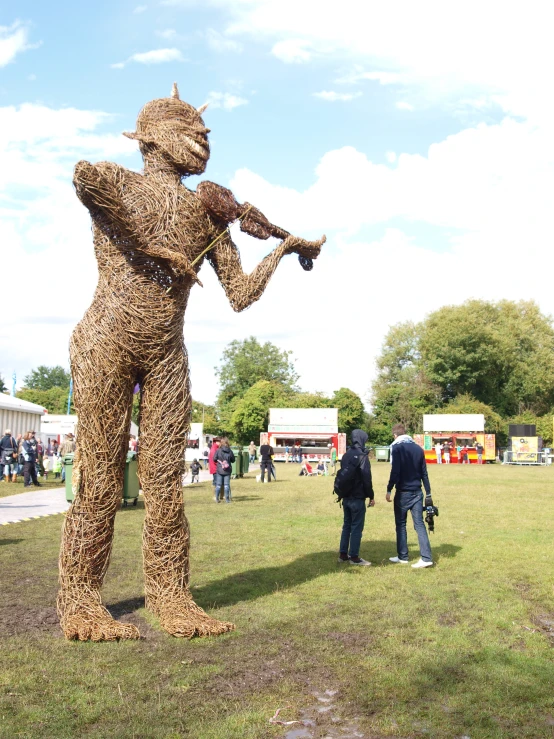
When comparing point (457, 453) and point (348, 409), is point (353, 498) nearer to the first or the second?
point (457, 453)

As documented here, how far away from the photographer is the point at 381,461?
4559cm

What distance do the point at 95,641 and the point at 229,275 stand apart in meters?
2.97

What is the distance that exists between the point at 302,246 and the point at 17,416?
23.3 m

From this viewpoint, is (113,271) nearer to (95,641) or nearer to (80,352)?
(80,352)

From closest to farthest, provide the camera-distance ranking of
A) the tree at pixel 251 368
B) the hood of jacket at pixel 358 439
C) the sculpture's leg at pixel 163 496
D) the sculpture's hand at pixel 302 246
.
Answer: the sculpture's leg at pixel 163 496 → the sculpture's hand at pixel 302 246 → the hood of jacket at pixel 358 439 → the tree at pixel 251 368

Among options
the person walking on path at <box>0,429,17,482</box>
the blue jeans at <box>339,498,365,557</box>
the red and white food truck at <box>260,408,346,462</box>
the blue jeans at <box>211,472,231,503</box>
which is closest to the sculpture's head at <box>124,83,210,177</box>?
the blue jeans at <box>339,498,365,557</box>

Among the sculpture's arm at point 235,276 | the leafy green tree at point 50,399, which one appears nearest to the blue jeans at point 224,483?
the sculpture's arm at point 235,276

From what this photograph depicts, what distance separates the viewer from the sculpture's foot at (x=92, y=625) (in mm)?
5082

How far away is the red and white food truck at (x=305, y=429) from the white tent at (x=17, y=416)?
Result: 56.4 ft

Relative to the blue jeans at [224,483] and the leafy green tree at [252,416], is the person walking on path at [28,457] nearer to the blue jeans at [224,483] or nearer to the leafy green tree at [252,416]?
the blue jeans at [224,483]

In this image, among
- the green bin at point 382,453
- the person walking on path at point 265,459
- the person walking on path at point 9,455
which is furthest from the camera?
the green bin at point 382,453

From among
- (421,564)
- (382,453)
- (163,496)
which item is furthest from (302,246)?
(382,453)

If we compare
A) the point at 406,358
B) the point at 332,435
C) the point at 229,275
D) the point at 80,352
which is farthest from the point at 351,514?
the point at 406,358

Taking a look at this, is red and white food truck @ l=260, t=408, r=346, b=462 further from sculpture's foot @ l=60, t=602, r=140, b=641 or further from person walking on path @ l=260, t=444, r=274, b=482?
sculpture's foot @ l=60, t=602, r=140, b=641
